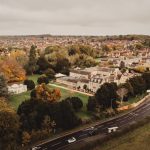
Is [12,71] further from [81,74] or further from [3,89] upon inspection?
[3,89]

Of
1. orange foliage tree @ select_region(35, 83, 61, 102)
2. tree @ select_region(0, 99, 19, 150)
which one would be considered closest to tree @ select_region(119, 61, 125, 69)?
orange foliage tree @ select_region(35, 83, 61, 102)

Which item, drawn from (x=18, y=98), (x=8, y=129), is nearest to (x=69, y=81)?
(x=18, y=98)

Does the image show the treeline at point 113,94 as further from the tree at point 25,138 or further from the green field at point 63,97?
the tree at point 25,138

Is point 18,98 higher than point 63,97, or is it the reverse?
point 63,97

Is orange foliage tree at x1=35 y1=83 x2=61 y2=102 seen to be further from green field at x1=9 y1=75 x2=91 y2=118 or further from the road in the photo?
the road

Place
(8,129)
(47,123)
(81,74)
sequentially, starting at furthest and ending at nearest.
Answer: (81,74)
(47,123)
(8,129)

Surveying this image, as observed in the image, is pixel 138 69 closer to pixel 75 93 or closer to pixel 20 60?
pixel 75 93

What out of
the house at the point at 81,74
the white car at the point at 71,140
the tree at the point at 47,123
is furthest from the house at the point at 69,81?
the white car at the point at 71,140
